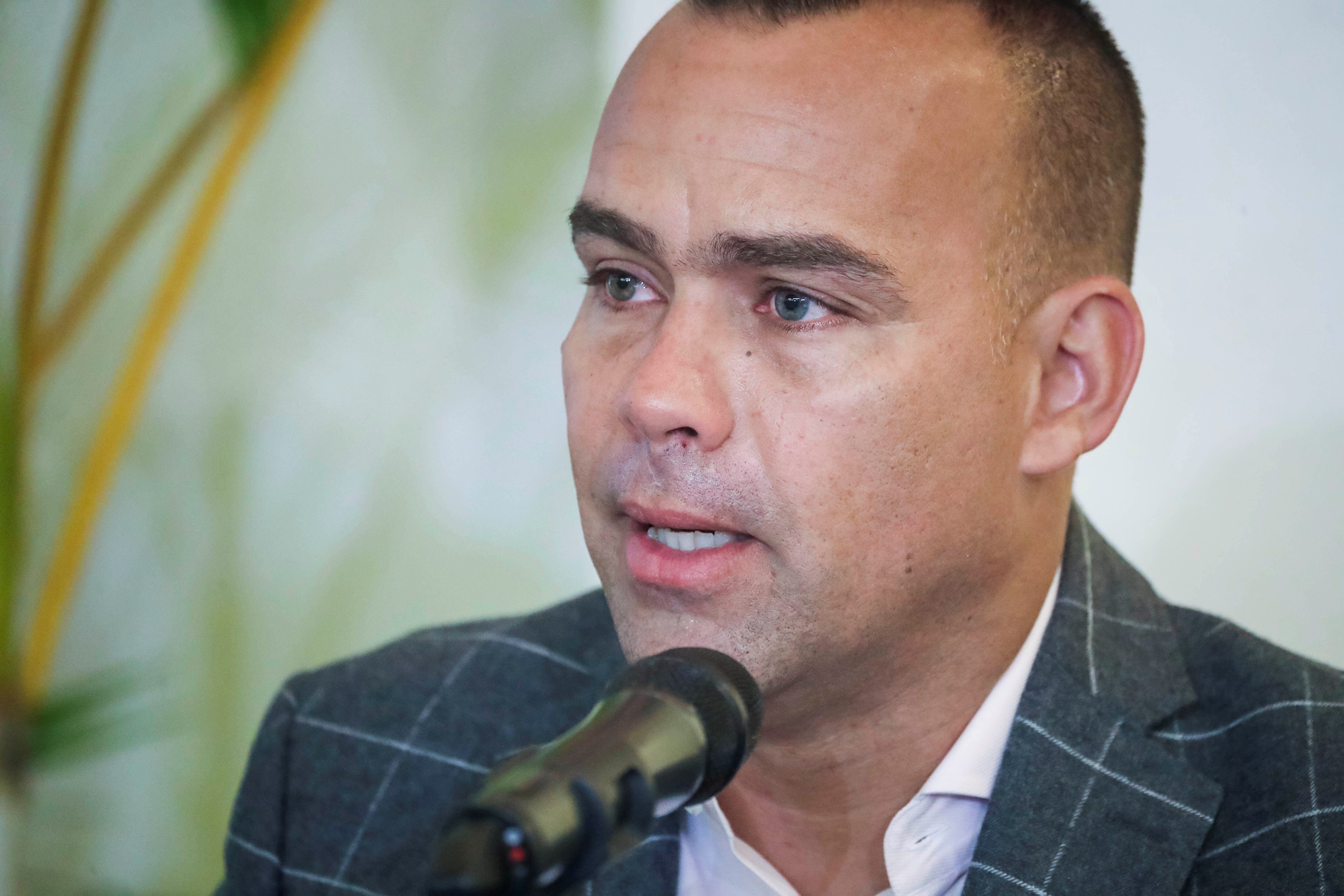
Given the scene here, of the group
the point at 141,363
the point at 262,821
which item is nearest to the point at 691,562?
the point at 262,821

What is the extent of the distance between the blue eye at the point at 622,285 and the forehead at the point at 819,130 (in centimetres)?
10

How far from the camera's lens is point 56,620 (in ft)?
7.19

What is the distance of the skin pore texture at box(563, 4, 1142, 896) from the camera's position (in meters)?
1.25

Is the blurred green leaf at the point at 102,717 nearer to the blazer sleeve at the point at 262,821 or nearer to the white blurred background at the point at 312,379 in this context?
the white blurred background at the point at 312,379

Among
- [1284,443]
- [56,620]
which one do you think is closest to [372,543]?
[56,620]

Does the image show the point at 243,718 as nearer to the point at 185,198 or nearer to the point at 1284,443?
the point at 185,198

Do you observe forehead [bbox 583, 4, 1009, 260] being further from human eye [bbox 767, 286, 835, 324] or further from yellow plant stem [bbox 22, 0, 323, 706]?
yellow plant stem [bbox 22, 0, 323, 706]

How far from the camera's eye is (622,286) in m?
1.43

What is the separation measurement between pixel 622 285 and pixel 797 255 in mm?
261

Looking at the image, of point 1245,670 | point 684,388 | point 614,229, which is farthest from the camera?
point 1245,670

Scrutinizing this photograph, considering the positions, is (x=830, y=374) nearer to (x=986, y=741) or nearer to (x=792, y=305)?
(x=792, y=305)

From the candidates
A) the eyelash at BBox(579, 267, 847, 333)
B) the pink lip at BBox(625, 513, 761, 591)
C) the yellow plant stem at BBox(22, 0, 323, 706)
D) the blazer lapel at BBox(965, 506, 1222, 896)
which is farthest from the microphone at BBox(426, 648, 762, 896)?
the yellow plant stem at BBox(22, 0, 323, 706)

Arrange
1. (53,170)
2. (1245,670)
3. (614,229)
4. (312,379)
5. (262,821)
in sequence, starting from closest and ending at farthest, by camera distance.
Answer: (614,229) < (1245,670) < (262,821) < (53,170) < (312,379)

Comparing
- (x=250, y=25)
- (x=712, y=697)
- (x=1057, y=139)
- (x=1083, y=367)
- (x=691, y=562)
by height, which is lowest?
(x=712, y=697)
